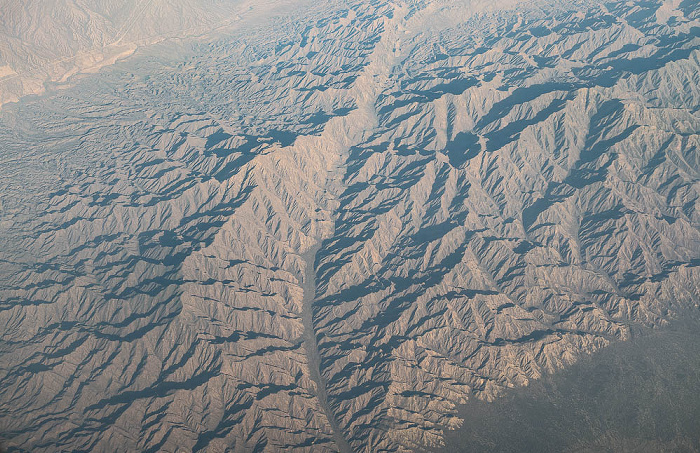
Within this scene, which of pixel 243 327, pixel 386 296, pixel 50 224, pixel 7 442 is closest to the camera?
pixel 7 442

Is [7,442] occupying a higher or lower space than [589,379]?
higher

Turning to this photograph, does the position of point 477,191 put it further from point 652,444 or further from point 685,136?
point 652,444

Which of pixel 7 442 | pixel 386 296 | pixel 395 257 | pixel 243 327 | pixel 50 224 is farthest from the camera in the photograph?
pixel 50 224

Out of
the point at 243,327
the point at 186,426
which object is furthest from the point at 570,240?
the point at 186,426

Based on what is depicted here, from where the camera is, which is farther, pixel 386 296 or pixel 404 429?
pixel 386 296

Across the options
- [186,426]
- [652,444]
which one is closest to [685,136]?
[652,444]

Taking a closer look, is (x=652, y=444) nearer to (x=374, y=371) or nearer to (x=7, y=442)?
(x=374, y=371)

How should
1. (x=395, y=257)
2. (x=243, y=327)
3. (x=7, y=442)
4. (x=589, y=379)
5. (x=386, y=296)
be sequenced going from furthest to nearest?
(x=395, y=257)
(x=386, y=296)
(x=243, y=327)
(x=589, y=379)
(x=7, y=442)

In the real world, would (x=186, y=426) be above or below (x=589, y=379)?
above

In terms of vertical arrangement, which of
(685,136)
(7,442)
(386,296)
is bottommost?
(7,442)
